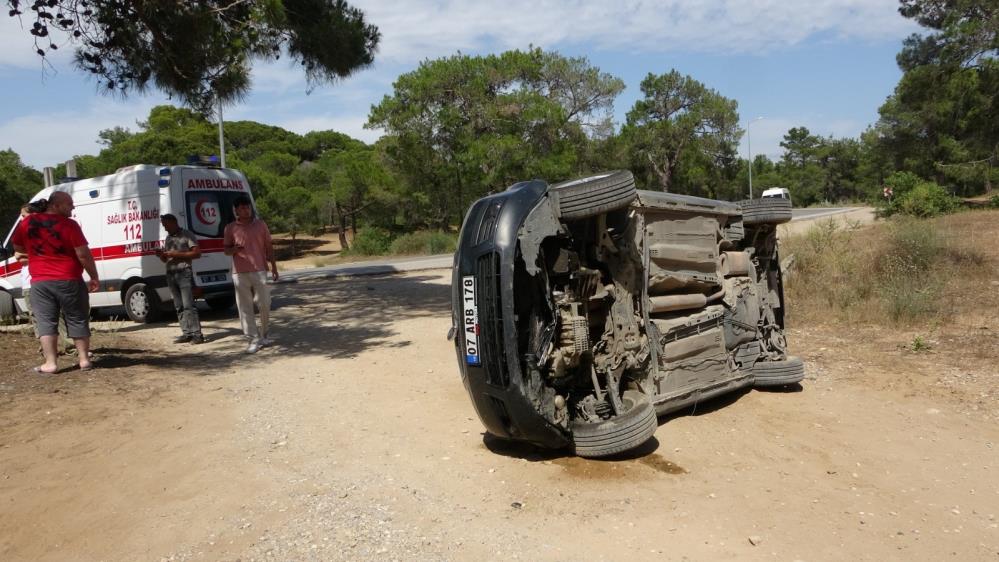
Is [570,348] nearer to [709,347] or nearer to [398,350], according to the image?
[709,347]

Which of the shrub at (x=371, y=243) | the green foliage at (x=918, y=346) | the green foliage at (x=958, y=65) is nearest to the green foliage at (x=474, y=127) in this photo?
the shrub at (x=371, y=243)

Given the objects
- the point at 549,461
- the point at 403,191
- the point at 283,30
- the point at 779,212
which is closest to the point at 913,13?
the point at 779,212

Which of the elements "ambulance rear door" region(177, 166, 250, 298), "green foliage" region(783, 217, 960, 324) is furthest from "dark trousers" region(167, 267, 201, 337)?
"green foliage" region(783, 217, 960, 324)

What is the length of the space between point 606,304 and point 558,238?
675mm

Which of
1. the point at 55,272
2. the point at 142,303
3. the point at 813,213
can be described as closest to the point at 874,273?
the point at 55,272

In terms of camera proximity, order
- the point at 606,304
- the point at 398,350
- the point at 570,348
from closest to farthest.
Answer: the point at 570,348, the point at 606,304, the point at 398,350

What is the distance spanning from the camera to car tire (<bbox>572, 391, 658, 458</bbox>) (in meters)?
4.61

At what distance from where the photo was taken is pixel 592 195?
4.72 metres

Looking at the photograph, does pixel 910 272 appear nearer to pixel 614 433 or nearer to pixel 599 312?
pixel 599 312

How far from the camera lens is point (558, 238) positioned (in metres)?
4.86

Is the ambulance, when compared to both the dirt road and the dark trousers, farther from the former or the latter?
the dirt road

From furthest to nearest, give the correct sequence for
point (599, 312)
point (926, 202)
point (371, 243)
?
1. point (371, 243)
2. point (926, 202)
3. point (599, 312)

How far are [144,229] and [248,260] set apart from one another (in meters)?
3.93

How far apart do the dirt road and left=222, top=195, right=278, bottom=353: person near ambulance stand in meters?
1.18
